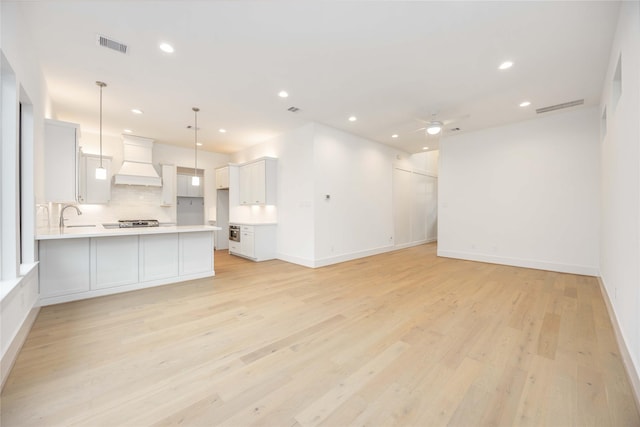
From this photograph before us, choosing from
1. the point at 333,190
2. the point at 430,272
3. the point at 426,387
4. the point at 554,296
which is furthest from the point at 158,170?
the point at 554,296

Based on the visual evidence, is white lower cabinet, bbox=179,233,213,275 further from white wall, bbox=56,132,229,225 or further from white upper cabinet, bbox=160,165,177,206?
white wall, bbox=56,132,229,225

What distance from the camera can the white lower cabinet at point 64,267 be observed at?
3301mm

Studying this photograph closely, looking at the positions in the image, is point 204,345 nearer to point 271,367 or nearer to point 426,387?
point 271,367

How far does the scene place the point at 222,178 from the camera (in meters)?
7.68

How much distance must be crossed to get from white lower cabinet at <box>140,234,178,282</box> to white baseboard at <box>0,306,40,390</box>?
136cm

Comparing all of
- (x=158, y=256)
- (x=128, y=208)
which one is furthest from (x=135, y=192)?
(x=158, y=256)

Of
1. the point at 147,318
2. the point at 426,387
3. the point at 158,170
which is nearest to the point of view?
the point at 426,387

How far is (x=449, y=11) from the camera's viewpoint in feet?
7.89

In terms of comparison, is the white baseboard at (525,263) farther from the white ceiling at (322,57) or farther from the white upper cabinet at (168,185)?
the white upper cabinet at (168,185)

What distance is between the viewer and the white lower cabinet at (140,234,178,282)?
13.2ft

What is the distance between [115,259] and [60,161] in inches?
64.3

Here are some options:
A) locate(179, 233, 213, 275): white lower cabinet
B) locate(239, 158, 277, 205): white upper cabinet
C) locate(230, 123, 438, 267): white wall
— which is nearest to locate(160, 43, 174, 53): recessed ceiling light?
locate(179, 233, 213, 275): white lower cabinet

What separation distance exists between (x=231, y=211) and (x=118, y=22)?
531 cm

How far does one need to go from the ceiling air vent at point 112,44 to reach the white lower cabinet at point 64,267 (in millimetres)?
2516
